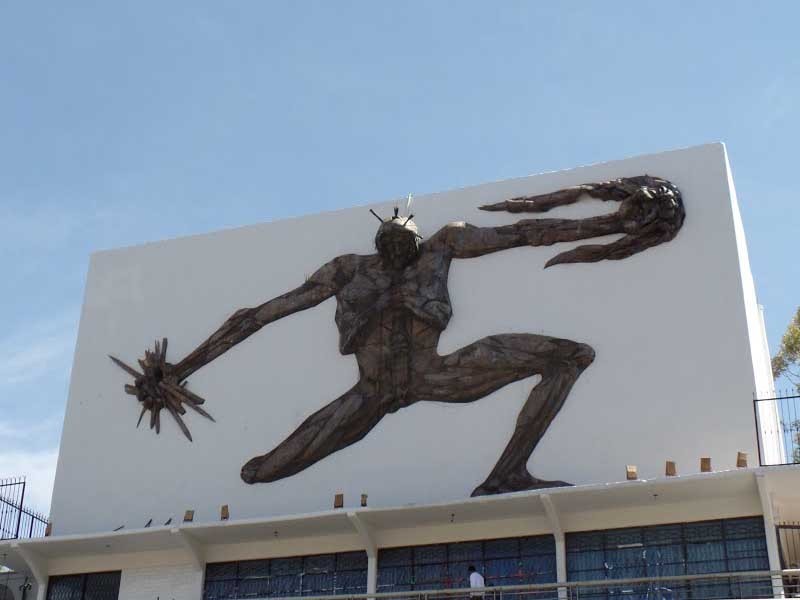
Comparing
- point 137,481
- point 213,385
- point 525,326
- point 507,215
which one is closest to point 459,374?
point 525,326

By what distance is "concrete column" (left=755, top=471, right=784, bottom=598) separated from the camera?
70.7 feet

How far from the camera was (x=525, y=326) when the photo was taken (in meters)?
25.3

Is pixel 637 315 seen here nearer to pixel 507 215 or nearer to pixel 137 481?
pixel 507 215

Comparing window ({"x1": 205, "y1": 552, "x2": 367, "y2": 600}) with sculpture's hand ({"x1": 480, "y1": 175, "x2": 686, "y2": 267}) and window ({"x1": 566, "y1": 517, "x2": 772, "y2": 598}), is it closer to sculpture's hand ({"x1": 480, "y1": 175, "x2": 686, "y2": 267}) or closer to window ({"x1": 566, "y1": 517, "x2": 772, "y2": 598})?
window ({"x1": 566, "y1": 517, "x2": 772, "y2": 598})

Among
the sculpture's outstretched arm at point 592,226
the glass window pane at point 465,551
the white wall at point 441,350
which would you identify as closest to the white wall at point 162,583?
the white wall at point 441,350

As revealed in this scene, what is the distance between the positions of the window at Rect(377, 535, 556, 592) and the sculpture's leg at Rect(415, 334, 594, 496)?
3.31ft

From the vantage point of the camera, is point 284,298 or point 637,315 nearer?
point 637,315

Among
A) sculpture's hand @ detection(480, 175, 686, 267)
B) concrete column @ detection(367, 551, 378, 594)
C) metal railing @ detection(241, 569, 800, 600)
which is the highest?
sculpture's hand @ detection(480, 175, 686, 267)

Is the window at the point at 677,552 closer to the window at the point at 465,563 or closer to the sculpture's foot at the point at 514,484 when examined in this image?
the window at the point at 465,563

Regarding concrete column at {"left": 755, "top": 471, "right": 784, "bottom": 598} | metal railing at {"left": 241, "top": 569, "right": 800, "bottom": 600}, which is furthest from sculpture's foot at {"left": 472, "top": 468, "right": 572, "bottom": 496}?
concrete column at {"left": 755, "top": 471, "right": 784, "bottom": 598}

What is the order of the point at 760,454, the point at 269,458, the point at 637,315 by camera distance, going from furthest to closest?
the point at 269,458 → the point at 637,315 → the point at 760,454

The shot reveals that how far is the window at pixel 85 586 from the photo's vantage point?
2702cm

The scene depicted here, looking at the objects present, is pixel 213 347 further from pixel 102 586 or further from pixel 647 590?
pixel 647 590

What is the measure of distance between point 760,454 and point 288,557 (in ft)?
30.1
